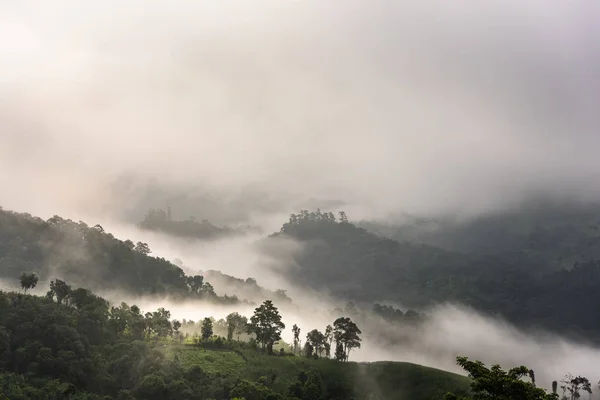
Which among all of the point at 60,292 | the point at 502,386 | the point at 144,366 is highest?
the point at 60,292

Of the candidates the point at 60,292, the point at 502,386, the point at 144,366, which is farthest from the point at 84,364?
the point at 502,386

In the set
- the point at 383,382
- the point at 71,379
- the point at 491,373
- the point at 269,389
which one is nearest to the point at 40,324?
the point at 71,379

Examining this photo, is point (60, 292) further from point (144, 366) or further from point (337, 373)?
point (337, 373)

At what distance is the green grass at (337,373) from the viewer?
170 metres

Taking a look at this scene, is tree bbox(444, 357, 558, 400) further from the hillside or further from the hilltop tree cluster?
the hilltop tree cluster

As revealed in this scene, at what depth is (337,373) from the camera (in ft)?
605

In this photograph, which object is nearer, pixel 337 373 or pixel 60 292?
pixel 337 373

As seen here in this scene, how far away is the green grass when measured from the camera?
559 ft

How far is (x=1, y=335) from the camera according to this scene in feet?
485

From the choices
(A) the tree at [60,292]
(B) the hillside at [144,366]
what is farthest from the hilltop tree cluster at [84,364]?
(A) the tree at [60,292]

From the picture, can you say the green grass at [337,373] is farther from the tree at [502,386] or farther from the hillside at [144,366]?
the tree at [502,386]

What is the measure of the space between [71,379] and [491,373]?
411 ft

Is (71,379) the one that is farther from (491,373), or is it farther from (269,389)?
(491,373)

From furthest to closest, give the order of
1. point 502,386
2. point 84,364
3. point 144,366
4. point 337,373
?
point 337,373
point 144,366
point 84,364
point 502,386
